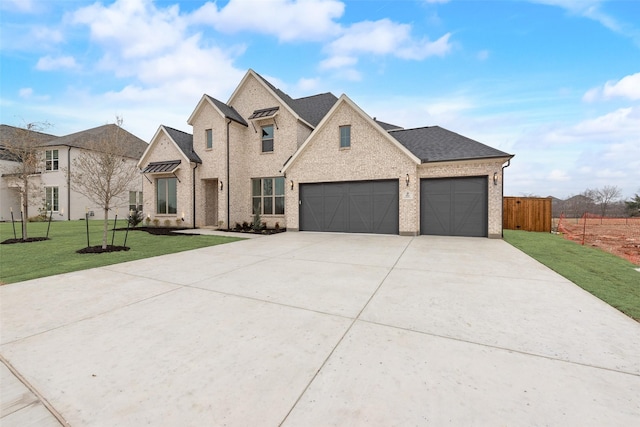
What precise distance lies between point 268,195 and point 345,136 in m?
6.13

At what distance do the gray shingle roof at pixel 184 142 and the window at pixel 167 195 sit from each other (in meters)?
1.91

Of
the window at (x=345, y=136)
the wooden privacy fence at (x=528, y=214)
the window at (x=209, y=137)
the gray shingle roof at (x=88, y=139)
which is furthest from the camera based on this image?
the gray shingle roof at (x=88, y=139)

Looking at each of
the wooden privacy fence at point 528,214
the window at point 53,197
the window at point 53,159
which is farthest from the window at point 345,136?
the window at point 53,159

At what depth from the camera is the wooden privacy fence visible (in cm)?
1520

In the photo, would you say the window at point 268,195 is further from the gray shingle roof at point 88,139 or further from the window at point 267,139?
the gray shingle roof at point 88,139

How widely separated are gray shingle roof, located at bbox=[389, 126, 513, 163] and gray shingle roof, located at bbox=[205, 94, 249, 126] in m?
9.86

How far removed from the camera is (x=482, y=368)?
226 centimetres

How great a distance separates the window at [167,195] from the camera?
53.4ft

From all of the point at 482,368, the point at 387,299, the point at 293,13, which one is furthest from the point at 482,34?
the point at 482,368

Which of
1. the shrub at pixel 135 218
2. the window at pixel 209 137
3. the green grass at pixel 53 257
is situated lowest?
the green grass at pixel 53 257

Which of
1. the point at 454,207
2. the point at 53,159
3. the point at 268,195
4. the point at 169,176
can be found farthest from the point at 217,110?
the point at 53,159

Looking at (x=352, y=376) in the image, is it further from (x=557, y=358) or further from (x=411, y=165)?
(x=411, y=165)

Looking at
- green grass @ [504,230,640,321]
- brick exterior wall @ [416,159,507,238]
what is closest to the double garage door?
brick exterior wall @ [416,159,507,238]

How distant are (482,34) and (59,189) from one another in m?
33.1
